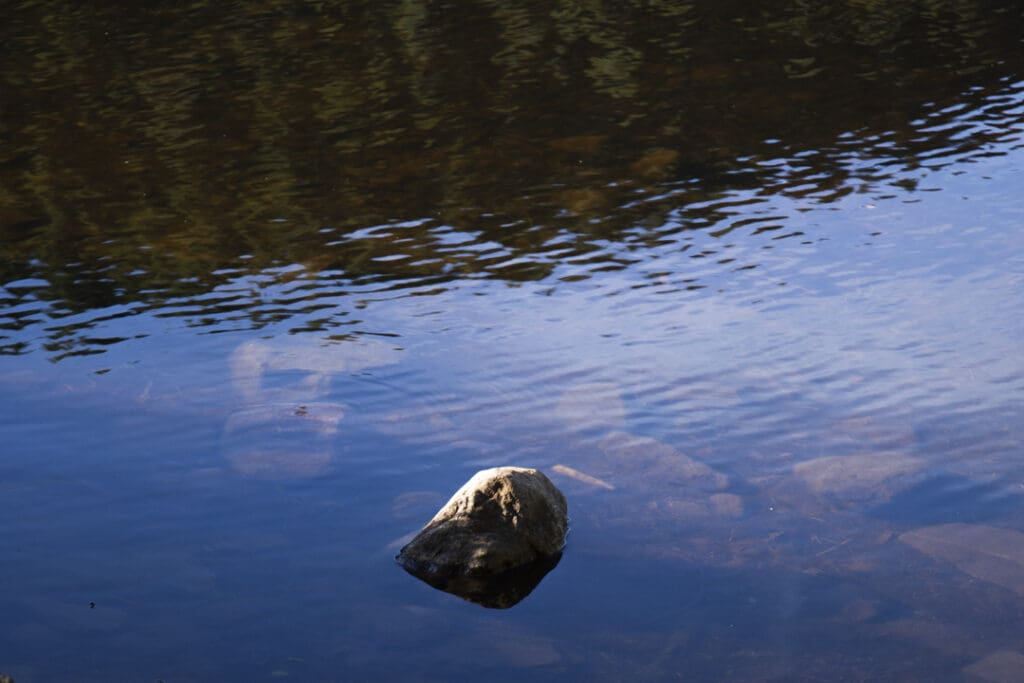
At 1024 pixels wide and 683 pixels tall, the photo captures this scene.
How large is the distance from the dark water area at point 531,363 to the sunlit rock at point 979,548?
0.07ft

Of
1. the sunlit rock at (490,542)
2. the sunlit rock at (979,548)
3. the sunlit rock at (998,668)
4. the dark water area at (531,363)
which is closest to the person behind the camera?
the sunlit rock at (998,668)

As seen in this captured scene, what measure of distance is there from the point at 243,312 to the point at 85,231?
3578 millimetres

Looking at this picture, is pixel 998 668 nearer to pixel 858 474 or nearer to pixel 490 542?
pixel 858 474

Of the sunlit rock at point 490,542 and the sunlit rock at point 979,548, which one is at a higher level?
the sunlit rock at point 490,542

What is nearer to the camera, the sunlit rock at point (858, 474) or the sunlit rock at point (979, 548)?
the sunlit rock at point (979, 548)

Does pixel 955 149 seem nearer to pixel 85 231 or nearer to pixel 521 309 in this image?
pixel 521 309

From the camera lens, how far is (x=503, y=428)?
388 inches

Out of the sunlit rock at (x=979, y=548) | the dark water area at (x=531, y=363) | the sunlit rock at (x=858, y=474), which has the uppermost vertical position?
the dark water area at (x=531, y=363)

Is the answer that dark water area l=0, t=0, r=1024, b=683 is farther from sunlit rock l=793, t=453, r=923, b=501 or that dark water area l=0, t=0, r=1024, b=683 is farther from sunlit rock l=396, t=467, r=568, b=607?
A: sunlit rock l=396, t=467, r=568, b=607

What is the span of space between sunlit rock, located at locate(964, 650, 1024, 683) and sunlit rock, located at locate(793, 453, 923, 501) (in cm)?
181

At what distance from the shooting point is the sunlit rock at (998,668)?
6848 millimetres

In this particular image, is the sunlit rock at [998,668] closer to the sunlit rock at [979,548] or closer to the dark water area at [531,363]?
the dark water area at [531,363]

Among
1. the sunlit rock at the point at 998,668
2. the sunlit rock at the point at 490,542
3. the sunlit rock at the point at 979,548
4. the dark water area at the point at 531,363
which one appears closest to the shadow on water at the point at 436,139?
the dark water area at the point at 531,363

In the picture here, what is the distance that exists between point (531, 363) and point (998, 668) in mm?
5029
